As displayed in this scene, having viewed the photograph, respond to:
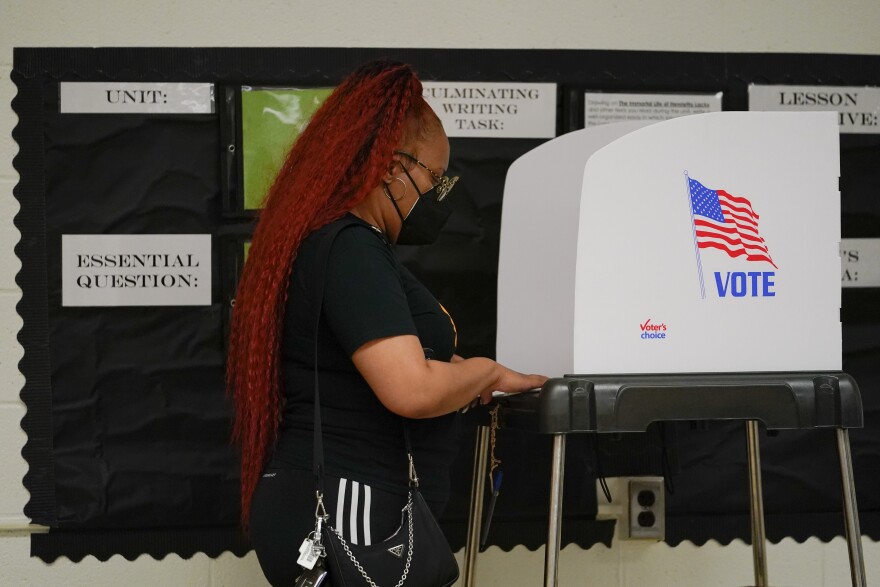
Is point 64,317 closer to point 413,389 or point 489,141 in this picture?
point 489,141

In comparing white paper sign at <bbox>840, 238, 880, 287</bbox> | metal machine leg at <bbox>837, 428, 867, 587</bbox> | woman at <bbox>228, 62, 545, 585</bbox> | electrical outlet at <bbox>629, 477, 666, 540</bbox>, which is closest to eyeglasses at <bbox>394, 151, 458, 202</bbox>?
woman at <bbox>228, 62, 545, 585</bbox>

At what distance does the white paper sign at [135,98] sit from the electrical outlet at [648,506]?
1250 millimetres

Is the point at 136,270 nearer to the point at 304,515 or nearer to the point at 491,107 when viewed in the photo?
the point at 491,107

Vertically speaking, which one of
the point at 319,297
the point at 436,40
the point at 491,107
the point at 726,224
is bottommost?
the point at 319,297

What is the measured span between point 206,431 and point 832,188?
1335 millimetres

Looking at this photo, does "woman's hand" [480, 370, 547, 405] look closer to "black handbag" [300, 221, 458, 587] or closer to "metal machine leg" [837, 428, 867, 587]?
"black handbag" [300, 221, 458, 587]

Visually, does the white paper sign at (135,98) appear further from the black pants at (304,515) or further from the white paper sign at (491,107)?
the black pants at (304,515)

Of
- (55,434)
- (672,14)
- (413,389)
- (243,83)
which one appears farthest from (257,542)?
(672,14)

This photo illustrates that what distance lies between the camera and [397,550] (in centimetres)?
117

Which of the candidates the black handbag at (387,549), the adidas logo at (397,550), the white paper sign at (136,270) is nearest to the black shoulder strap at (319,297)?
the black handbag at (387,549)

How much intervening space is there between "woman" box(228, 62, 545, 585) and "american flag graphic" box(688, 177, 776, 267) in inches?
13.1

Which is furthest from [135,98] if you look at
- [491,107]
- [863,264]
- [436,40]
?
[863,264]

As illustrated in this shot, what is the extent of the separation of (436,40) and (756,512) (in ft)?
3.88

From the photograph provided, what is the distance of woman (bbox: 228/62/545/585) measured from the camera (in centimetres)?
116
